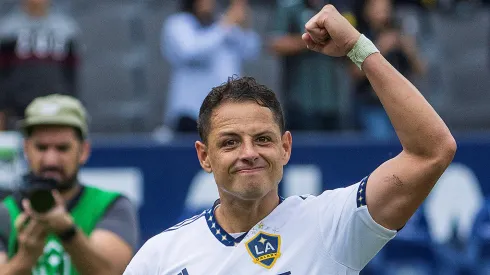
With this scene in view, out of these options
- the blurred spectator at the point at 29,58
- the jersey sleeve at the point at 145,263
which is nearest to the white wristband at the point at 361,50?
the jersey sleeve at the point at 145,263

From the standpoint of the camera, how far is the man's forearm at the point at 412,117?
3.46 m

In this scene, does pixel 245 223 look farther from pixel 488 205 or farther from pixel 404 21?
pixel 404 21

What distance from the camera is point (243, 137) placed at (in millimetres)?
3668

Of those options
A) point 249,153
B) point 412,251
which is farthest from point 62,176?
point 412,251

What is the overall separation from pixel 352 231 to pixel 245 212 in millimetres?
453

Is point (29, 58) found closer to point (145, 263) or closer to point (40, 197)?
point (40, 197)

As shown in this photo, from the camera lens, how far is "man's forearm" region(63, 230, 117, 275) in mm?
4969

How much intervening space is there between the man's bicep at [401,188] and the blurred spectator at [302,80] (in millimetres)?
5952

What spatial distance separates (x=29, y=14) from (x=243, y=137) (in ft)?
20.9

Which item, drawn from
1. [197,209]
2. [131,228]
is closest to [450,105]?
[197,209]

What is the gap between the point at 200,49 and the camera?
9.47 metres

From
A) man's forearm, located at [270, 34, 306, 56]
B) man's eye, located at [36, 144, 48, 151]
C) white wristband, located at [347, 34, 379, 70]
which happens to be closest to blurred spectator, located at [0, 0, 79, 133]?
man's forearm, located at [270, 34, 306, 56]

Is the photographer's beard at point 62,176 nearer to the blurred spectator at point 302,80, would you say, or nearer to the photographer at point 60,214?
the photographer at point 60,214

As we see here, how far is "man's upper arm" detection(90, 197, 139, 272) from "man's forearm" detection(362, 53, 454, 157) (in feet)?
6.82
